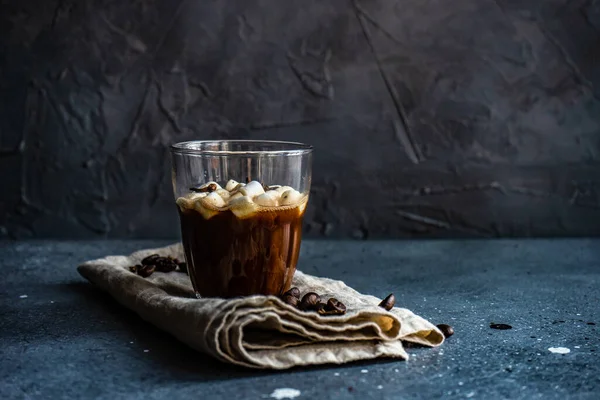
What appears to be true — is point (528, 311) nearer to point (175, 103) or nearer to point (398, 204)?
point (398, 204)

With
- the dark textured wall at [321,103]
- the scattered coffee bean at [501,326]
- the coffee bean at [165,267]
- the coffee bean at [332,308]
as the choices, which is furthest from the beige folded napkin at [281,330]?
the dark textured wall at [321,103]

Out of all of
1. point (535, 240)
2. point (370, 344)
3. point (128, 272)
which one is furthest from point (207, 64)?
point (370, 344)

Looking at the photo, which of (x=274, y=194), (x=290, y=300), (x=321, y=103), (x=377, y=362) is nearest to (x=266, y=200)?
(x=274, y=194)

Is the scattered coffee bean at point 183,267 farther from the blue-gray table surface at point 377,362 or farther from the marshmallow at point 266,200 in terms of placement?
the marshmallow at point 266,200

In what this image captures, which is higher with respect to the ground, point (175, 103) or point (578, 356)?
point (175, 103)

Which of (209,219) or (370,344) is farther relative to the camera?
(209,219)

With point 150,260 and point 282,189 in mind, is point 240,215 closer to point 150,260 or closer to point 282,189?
point 282,189
